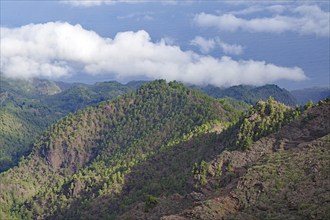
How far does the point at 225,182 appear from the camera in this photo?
136 meters

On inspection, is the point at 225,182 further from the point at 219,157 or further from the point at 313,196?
the point at 313,196

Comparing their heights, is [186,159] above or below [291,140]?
below

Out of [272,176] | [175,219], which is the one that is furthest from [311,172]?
[175,219]

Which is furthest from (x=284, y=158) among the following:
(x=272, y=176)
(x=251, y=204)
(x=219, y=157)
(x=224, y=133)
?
(x=224, y=133)

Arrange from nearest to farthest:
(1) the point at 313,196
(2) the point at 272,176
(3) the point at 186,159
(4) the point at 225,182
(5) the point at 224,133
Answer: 1. (1) the point at 313,196
2. (2) the point at 272,176
3. (4) the point at 225,182
4. (5) the point at 224,133
5. (3) the point at 186,159

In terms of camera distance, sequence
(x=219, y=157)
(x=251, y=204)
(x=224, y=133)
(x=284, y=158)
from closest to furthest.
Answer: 1. (x=251, y=204)
2. (x=284, y=158)
3. (x=219, y=157)
4. (x=224, y=133)

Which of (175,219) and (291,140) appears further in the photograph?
(291,140)

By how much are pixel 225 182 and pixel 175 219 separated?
38738 millimetres

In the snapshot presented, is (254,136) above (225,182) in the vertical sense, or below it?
above

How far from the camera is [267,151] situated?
140 meters

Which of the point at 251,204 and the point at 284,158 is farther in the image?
the point at 284,158

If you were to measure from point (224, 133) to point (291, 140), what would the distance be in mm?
47208

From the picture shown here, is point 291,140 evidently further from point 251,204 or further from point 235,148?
point 251,204

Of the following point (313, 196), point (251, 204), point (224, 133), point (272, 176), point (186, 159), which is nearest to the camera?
point (313, 196)
